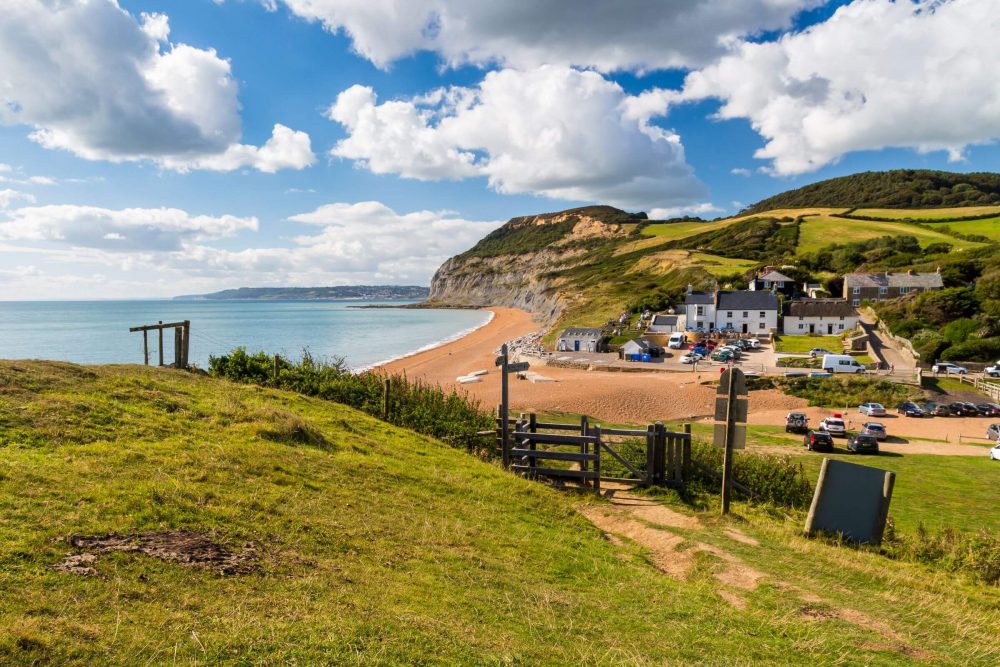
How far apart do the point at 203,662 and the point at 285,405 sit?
491 inches

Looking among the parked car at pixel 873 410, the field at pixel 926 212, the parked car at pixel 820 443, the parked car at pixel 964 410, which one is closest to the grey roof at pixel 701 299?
the parked car at pixel 964 410

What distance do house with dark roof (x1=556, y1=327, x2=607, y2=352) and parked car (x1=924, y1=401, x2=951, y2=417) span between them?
33638 mm

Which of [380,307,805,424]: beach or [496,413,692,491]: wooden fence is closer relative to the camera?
[496,413,692,491]: wooden fence

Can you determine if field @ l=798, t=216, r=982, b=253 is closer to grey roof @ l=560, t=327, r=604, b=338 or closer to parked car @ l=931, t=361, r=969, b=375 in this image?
grey roof @ l=560, t=327, r=604, b=338

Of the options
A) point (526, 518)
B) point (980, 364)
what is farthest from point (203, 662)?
point (980, 364)

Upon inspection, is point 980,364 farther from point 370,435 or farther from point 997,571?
point 370,435

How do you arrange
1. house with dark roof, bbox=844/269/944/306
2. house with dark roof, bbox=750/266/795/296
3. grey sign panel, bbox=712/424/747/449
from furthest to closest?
1. house with dark roof, bbox=750/266/795/296
2. house with dark roof, bbox=844/269/944/306
3. grey sign panel, bbox=712/424/747/449

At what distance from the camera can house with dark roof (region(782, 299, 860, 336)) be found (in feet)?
227

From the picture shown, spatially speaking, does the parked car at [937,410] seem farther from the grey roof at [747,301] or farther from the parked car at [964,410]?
the grey roof at [747,301]

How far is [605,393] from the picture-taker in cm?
4128

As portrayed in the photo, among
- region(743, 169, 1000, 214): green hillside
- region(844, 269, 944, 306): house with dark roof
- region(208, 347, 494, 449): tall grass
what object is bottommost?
region(208, 347, 494, 449): tall grass

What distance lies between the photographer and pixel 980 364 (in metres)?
47.8

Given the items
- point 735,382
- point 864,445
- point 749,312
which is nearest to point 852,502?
point 735,382

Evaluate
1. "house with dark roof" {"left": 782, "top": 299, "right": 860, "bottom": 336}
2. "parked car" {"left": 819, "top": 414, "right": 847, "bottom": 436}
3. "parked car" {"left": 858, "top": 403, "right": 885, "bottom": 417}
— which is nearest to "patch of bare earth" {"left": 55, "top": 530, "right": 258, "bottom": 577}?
"parked car" {"left": 819, "top": 414, "right": 847, "bottom": 436}
